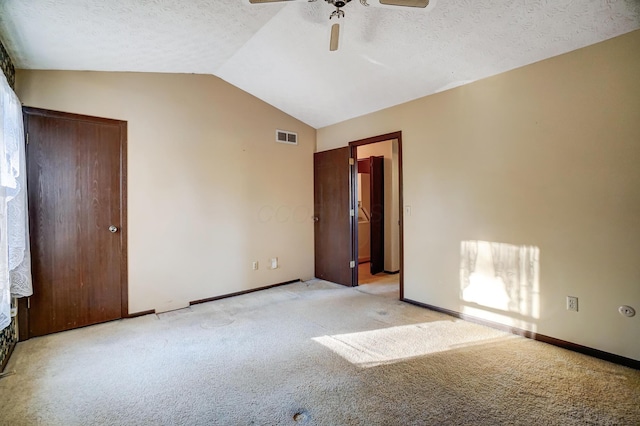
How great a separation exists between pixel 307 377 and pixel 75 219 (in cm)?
266

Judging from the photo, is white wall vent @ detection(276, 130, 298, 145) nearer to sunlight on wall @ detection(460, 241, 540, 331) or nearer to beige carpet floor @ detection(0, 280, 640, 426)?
beige carpet floor @ detection(0, 280, 640, 426)

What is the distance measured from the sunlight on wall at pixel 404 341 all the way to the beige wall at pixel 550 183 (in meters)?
0.34

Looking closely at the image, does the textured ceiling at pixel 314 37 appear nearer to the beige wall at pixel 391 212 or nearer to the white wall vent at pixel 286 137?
the white wall vent at pixel 286 137

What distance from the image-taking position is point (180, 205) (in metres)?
3.45

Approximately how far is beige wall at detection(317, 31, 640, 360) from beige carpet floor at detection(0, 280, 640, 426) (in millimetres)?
398

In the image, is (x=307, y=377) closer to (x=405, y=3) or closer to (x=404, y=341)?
(x=404, y=341)

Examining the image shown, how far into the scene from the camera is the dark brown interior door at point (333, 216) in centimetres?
430

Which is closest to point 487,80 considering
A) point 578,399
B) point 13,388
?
point 578,399

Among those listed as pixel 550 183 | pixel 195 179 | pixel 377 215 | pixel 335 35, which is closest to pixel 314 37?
pixel 335 35

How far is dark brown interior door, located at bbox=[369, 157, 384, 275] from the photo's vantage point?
518 cm

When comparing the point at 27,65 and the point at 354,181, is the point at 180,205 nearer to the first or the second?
the point at 27,65

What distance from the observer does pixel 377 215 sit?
17.3ft

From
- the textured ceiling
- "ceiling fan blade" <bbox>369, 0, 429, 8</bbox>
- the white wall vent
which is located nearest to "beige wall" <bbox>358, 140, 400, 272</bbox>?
the white wall vent

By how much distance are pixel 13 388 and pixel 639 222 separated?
440cm
